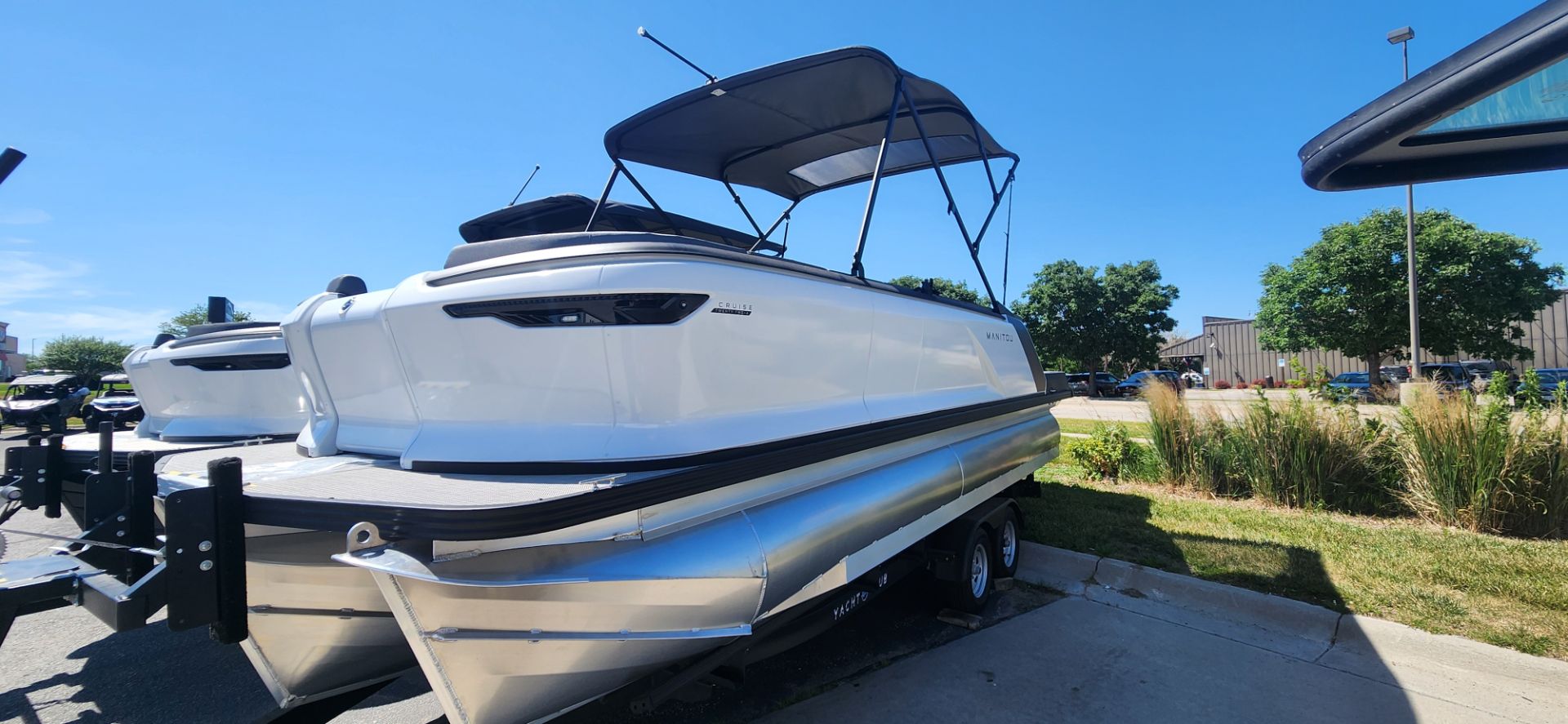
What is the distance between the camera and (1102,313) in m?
37.1

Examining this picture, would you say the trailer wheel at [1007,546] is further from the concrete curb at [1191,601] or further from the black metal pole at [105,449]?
the black metal pole at [105,449]

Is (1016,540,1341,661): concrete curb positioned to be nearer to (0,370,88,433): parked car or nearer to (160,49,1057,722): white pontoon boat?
(160,49,1057,722): white pontoon boat

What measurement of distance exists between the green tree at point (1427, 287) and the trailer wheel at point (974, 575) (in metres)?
31.0

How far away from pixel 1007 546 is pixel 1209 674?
1.61m

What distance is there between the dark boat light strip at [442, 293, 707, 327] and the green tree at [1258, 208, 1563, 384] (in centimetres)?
3369

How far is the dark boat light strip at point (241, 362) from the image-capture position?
4777 millimetres

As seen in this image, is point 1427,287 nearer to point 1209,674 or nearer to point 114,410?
point 1209,674

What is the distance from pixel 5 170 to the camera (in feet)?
9.70

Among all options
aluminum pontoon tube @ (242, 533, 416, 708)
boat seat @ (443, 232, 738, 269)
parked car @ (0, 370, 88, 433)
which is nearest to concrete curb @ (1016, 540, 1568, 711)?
boat seat @ (443, 232, 738, 269)

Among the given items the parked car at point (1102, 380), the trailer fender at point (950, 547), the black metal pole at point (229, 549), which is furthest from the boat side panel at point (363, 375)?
the parked car at point (1102, 380)

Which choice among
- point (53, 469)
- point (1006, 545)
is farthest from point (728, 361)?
point (53, 469)

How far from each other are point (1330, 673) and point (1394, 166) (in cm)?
274

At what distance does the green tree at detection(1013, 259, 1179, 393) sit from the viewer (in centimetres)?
3678

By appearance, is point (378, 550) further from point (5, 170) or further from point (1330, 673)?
point (1330, 673)
